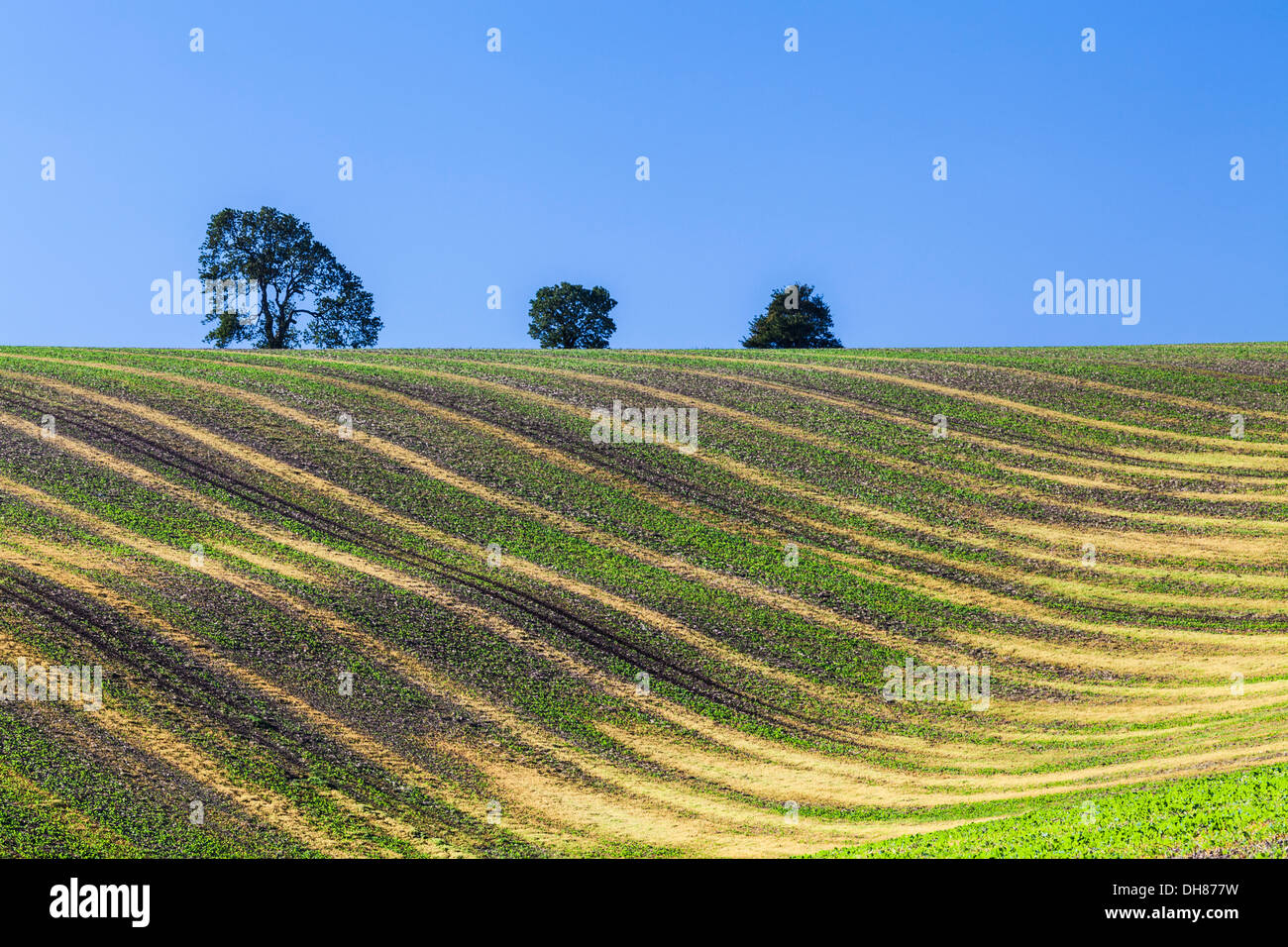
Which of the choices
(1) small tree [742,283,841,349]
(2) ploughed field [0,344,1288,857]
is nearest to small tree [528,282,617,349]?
(1) small tree [742,283,841,349]

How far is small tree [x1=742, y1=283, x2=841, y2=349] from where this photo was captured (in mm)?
87375

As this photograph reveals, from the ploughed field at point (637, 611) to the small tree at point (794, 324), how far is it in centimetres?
2896

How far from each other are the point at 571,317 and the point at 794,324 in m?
17.2

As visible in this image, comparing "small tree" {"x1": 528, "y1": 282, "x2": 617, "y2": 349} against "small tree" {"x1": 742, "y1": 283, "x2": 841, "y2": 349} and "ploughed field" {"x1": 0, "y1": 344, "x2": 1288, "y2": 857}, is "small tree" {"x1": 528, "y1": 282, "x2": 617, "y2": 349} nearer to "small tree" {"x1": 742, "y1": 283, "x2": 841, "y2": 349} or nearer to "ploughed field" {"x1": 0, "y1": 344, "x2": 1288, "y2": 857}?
"small tree" {"x1": 742, "y1": 283, "x2": 841, "y2": 349}

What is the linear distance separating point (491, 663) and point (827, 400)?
2909 centimetres

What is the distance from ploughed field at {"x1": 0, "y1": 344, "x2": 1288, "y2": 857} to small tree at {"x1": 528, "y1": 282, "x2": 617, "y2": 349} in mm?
27753

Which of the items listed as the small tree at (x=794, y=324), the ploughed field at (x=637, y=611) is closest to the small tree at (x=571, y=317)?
the small tree at (x=794, y=324)

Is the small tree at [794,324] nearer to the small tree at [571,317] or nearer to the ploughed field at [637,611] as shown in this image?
the small tree at [571,317]

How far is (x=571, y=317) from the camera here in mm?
86375

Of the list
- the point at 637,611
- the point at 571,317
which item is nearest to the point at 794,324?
the point at 571,317

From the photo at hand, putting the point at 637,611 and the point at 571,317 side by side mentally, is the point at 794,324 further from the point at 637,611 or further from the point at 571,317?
the point at 637,611
